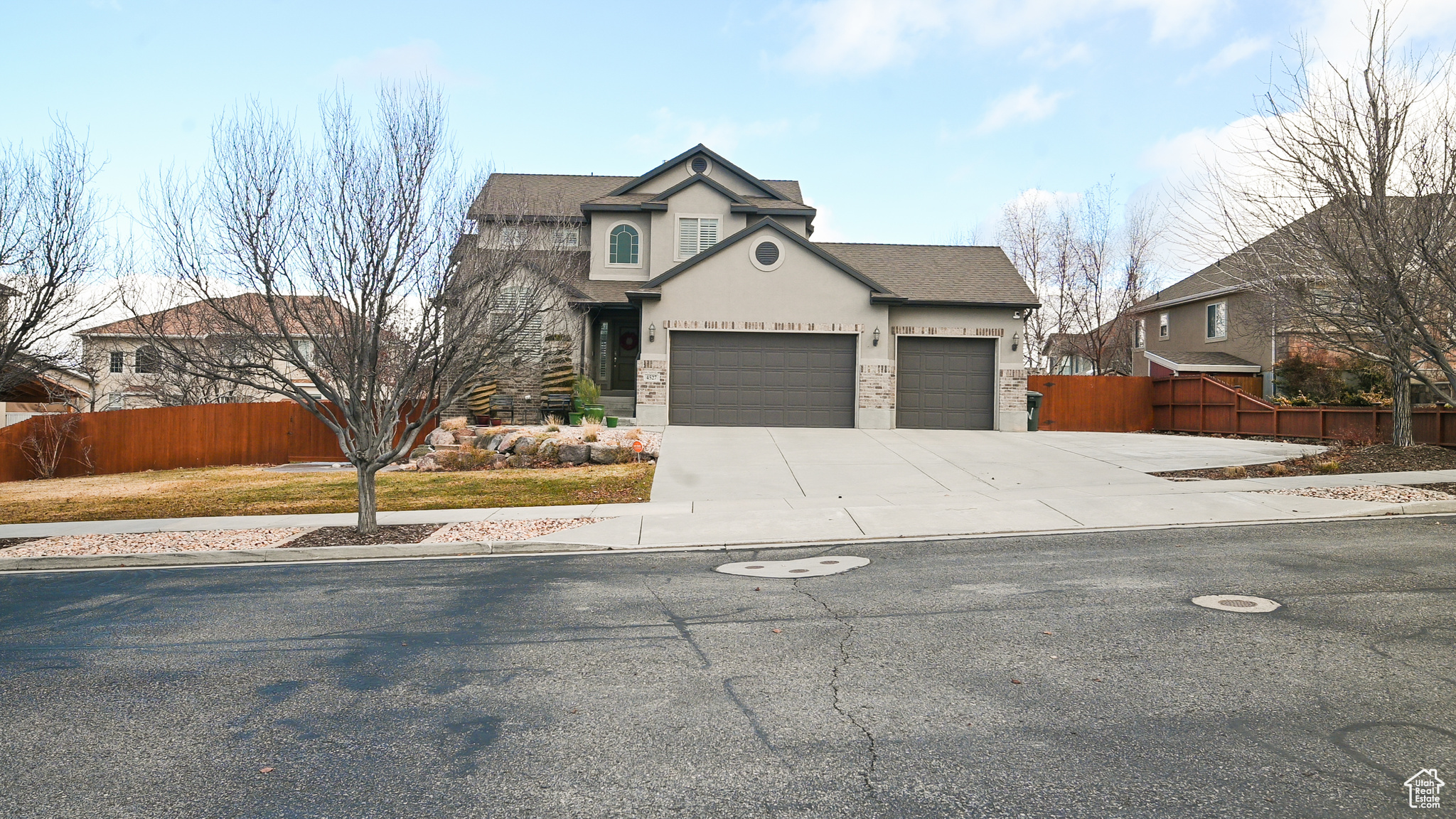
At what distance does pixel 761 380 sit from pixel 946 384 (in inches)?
213

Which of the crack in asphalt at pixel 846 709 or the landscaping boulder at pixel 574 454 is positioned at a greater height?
the landscaping boulder at pixel 574 454

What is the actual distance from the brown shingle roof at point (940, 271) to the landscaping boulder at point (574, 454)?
10.7 metres

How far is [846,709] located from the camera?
16.1 feet

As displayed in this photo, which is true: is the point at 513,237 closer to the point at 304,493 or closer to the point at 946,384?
the point at 304,493

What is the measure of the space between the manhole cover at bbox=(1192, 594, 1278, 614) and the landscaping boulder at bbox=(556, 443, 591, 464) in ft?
Result: 45.8

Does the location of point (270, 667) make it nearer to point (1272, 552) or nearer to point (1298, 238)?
point (1272, 552)

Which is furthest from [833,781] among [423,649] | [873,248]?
[873,248]

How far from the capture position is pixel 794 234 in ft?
81.9

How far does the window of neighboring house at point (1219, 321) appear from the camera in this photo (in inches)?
1347

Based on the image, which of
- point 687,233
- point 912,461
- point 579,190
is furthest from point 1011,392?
point 579,190

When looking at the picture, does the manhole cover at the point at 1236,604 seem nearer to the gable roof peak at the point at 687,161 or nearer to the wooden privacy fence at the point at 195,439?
the wooden privacy fence at the point at 195,439

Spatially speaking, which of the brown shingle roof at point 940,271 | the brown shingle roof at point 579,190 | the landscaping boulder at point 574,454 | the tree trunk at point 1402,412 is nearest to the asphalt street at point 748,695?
the landscaping boulder at point 574,454

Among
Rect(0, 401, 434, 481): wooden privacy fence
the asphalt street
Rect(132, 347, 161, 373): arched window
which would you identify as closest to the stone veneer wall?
Rect(0, 401, 434, 481): wooden privacy fence

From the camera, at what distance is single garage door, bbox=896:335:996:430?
25.6 metres
